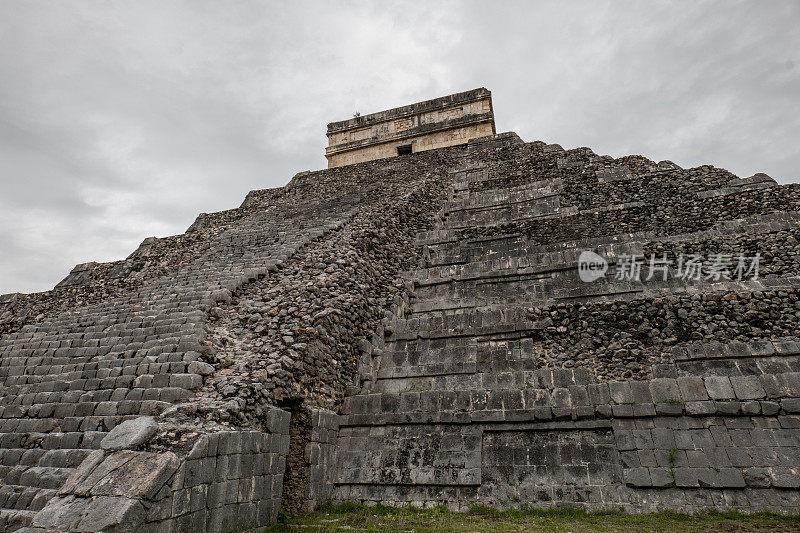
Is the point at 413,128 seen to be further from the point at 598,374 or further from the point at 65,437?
the point at 65,437

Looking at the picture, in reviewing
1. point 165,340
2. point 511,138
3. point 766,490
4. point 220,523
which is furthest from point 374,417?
point 511,138

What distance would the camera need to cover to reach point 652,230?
408 inches

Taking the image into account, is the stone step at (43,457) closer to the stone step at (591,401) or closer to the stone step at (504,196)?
the stone step at (591,401)

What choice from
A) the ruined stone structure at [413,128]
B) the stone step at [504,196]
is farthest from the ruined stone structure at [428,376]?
the ruined stone structure at [413,128]

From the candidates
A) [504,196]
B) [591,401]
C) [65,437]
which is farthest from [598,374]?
[65,437]

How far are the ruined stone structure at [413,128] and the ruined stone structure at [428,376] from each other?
33.8 ft

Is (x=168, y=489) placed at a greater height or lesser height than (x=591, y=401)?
lesser

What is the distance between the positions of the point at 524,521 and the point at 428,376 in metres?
2.96

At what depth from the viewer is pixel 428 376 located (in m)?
8.23

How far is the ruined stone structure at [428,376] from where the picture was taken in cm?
529

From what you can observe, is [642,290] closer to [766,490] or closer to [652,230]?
[652,230]

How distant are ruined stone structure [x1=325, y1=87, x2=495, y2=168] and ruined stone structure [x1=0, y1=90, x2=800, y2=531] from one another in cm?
1031

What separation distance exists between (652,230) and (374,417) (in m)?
7.80

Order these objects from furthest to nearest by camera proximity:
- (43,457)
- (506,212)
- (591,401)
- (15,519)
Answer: (506,212), (591,401), (43,457), (15,519)
